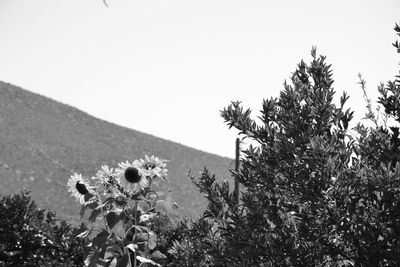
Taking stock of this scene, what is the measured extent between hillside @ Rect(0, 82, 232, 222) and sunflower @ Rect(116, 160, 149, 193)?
29928 mm

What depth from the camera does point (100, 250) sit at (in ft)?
19.2

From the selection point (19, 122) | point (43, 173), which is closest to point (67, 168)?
point (43, 173)

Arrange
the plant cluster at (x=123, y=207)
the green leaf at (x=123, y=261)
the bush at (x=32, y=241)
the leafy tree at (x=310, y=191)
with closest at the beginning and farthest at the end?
the leafy tree at (x=310, y=191) → the green leaf at (x=123, y=261) → the plant cluster at (x=123, y=207) → the bush at (x=32, y=241)

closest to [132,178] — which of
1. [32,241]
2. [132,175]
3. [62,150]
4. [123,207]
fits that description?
[132,175]

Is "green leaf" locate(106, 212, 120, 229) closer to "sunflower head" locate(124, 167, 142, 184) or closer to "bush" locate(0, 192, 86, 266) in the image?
"sunflower head" locate(124, 167, 142, 184)

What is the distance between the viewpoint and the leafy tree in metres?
3.40

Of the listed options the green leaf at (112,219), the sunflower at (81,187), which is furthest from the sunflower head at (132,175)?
the sunflower at (81,187)

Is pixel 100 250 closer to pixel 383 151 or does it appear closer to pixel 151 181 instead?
pixel 151 181

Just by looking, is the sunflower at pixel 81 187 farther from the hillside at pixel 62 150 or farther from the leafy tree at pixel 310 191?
the hillside at pixel 62 150

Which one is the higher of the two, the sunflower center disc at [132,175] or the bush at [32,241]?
the sunflower center disc at [132,175]

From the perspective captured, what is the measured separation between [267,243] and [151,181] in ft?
8.20

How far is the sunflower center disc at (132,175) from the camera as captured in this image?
19.0 ft

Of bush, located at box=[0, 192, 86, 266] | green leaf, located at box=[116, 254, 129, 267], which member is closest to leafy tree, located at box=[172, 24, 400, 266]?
green leaf, located at box=[116, 254, 129, 267]

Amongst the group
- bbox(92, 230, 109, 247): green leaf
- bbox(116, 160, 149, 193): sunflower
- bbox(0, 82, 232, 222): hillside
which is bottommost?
bbox(92, 230, 109, 247): green leaf
